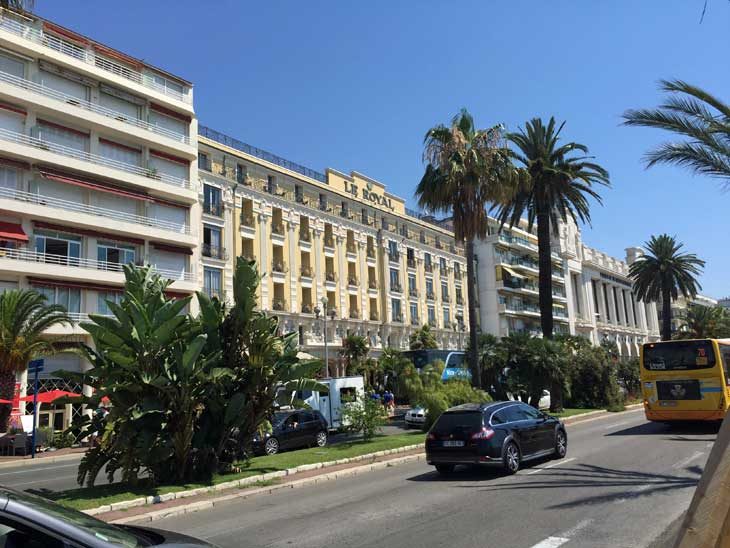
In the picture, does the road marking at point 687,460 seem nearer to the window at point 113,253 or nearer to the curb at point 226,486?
the curb at point 226,486

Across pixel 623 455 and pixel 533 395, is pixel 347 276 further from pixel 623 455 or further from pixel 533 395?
pixel 623 455

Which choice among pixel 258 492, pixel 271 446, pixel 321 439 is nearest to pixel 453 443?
pixel 258 492

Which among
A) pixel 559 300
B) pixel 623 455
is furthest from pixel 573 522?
pixel 559 300

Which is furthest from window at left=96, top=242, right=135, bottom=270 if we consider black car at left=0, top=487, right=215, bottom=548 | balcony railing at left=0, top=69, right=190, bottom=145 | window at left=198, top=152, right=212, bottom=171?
black car at left=0, top=487, right=215, bottom=548

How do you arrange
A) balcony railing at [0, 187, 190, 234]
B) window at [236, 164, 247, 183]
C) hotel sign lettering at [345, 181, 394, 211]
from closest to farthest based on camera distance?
balcony railing at [0, 187, 190, 234]
window at [236, 164, 247, 183]
hotel sign lettering at [345, 181, 394, 211]

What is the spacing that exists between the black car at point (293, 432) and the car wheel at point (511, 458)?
929cm

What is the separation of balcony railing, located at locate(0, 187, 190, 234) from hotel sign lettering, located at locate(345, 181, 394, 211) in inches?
822

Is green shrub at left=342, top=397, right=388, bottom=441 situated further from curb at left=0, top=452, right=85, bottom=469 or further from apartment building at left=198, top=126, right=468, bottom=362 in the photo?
apartment building at left=198, top=126, right=468, bottom=362

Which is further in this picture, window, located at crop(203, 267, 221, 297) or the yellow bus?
window, located at crop(203, 267, 221, 297)

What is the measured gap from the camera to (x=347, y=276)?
175ft

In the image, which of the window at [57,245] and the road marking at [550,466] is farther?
the window at [57,245]

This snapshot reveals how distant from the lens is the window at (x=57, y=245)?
3189 centimetres

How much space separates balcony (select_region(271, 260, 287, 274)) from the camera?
46178mm

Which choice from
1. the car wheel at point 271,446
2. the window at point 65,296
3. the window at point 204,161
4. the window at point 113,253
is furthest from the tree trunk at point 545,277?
the window at point 65,296
